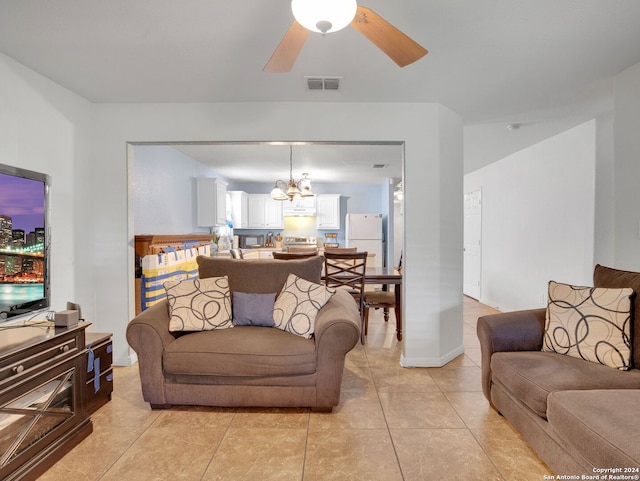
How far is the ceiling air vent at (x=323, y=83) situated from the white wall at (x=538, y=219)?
2822 millimetres

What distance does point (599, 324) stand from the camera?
207cm

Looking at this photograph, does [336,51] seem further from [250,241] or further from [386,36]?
[250,241]

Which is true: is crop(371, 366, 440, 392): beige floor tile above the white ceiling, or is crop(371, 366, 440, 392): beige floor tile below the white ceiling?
below

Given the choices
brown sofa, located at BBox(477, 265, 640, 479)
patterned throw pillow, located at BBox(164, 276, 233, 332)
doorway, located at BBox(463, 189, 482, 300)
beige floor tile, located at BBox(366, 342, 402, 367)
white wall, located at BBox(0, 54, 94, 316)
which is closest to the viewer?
brown sofa, located at BBox(477, 265, 640, 479)

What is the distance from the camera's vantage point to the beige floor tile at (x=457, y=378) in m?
2.85

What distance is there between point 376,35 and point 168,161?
3.95 meters

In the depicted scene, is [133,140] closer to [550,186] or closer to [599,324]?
[599,324]

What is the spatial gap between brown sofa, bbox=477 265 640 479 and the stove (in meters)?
5.49

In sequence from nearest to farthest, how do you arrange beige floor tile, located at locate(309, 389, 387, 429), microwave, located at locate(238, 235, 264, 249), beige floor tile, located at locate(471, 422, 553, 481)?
beige floor tile, located at locate(471, 422, 553, 481) → beige floor tile, located at locate(309, 389, 387, 429) → microwave, located at locate(238, 235, 264, 249)

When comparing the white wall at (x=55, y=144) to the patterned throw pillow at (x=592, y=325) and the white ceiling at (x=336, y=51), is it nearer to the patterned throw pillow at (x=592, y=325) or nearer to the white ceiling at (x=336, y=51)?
the white ceiling at (x=336, y=51)

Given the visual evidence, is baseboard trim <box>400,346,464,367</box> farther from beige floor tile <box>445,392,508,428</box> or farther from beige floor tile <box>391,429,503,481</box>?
beige floor tile <box>391,429,503,481</box>

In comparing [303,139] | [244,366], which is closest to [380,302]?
[303,139]

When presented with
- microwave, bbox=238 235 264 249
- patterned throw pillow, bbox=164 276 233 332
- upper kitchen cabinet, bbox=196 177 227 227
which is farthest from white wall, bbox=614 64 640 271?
microwave, bbox=238 235 264 249

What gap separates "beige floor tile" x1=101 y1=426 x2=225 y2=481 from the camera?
1.82m
